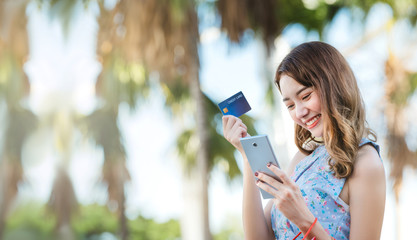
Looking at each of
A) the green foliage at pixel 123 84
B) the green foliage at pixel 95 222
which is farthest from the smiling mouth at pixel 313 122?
the green foliage at pixel 95 222

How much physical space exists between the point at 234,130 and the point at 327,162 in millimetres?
363

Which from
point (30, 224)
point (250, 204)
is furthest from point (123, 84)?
point (30, 224)

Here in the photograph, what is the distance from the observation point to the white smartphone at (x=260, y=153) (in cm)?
158

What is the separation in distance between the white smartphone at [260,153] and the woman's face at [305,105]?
8.3 inches

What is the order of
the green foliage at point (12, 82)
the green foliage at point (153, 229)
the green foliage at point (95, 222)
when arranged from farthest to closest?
the green foliage at point (153, 229) → the green foliage at point (95, 222) → the green foliage at point (12, 82)

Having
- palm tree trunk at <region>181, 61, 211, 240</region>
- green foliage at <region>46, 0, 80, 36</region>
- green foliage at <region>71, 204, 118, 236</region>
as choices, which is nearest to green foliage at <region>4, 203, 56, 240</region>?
green foliage at <region>71, 204, 118, 236</region>

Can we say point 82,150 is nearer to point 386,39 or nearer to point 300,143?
point 386,39

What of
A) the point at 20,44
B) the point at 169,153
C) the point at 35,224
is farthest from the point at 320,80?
the point at 35,224

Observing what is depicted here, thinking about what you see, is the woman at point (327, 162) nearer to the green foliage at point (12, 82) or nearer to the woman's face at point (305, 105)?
the woman's face at point (305, 105)

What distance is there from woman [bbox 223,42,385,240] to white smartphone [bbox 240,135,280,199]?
3 cm

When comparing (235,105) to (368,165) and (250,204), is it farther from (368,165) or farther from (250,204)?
(368,165)

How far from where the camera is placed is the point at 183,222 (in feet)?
32.0

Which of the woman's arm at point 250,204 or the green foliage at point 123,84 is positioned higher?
the green foliage at point 123,84

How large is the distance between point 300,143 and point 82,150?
32.9 feet
